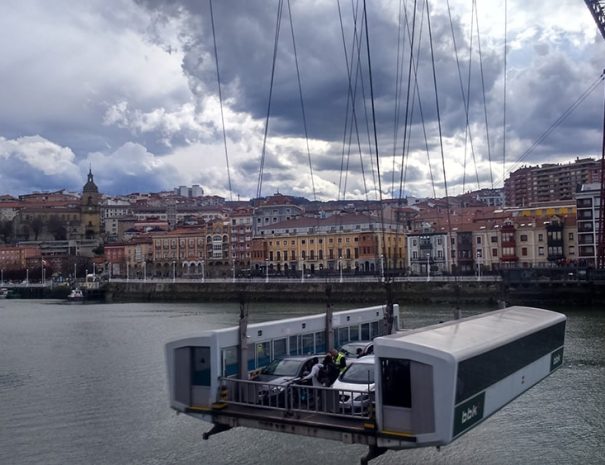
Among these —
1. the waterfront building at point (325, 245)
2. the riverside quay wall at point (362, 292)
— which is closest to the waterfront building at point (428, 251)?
the waterfront building at point (325, 245)

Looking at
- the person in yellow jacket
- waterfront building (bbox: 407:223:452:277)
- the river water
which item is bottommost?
the river water

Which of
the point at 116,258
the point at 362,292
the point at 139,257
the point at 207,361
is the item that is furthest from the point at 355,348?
the point at 116,258

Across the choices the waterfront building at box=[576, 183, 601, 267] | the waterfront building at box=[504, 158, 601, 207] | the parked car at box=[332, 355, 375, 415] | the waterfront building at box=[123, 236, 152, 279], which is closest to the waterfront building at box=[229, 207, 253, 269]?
the waterfront building at box=[123, 236, 152, 279]

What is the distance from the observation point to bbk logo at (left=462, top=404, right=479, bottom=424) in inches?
272

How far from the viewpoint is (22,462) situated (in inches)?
431

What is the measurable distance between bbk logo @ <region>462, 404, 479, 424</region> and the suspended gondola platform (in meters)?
0.01

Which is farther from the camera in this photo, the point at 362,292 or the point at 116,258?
the point at 116,258

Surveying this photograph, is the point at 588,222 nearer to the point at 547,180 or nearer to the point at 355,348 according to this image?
the point at 355,348

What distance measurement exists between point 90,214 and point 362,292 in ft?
311

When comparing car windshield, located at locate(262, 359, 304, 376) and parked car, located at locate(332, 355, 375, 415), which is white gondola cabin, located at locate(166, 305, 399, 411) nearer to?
car windshield, located at locate(262, 359, 304, 376)

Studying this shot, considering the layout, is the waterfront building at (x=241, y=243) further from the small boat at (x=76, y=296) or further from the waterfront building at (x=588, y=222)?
the waterfront building at (x=588, y=222)

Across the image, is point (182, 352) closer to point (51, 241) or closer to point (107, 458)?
point (107, 458)

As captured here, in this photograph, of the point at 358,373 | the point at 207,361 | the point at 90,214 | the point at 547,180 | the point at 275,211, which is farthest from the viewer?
the point at 90,214

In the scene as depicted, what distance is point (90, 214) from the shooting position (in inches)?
5212
